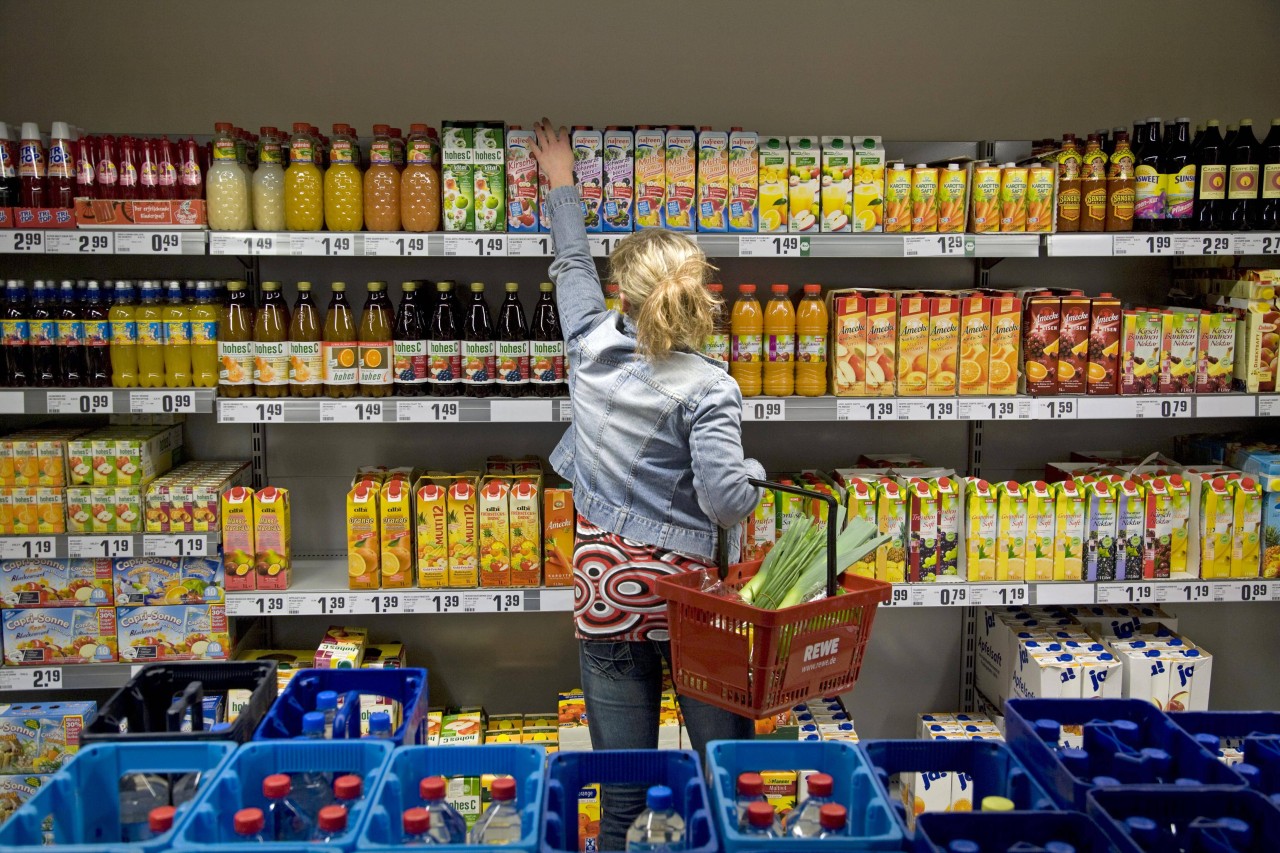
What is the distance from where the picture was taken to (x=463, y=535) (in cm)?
345

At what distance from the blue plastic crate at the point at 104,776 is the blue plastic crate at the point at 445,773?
0.83ft

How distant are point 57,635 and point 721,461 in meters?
2.39

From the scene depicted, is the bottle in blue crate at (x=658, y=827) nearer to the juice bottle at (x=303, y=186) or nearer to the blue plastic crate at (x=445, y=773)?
the blue plastic crate at (x=445, y=773)

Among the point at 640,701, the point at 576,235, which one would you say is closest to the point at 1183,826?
the point at 640,701

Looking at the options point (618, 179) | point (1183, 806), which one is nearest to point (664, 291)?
point (618, 179)

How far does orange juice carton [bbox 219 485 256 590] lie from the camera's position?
342cm

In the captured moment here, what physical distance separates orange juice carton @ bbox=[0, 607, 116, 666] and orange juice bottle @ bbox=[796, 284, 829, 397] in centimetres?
231

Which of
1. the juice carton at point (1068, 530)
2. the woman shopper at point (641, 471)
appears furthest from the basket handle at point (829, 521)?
→ the juice carton at point (1068, 530)

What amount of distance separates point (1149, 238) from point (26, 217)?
3460 millimetres

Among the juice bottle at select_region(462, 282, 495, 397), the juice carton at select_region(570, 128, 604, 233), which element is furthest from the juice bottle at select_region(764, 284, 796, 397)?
the juice bottle at select_region(462, 282, 495, 397)

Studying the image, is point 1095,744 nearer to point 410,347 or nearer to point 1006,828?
point 1006,828

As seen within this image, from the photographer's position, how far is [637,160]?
11.0ft

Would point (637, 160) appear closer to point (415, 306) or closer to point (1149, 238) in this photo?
point (415, 306)

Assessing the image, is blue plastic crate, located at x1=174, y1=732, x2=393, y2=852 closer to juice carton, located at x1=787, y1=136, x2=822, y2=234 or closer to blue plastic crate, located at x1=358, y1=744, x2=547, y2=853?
Answer: blue plastic crate, located at x1=358, y1=744, x2=547, y2=853
